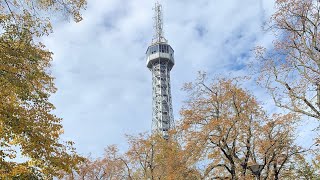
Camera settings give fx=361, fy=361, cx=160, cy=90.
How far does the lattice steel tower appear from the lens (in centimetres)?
7276

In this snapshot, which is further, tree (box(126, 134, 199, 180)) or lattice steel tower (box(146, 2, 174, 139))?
lattice steel tower (box(146, 2, 174, 139))

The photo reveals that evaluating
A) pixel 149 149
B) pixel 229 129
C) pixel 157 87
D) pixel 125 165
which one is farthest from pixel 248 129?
pixel 157 87

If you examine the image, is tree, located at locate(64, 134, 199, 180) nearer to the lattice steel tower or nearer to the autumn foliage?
the autumn foliage

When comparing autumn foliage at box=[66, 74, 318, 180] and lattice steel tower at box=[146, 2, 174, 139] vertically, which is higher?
lattice steel tower at box=[146, 2, 174, 139]

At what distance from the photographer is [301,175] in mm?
19375

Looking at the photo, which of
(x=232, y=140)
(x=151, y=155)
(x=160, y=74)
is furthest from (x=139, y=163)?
(x=160, y=74)

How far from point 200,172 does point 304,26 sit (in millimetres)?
8799

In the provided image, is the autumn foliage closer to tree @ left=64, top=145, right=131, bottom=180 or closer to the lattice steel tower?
tree @ left=64, top=145, right=131, bottom=180

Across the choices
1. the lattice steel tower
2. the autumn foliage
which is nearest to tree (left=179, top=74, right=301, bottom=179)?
the autumn foliage

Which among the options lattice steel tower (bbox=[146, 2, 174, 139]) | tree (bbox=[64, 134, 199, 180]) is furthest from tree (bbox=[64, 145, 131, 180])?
lattice steel tower (bbox=[146, 2, 174, 139])

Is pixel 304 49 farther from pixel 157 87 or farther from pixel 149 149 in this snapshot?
pixel 157 87

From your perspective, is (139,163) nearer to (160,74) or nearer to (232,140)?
(232,140)

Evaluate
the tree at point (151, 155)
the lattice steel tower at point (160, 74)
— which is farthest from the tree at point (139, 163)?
the lattice steel tower at point (160, 74)

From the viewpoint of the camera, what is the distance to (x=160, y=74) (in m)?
78.6
